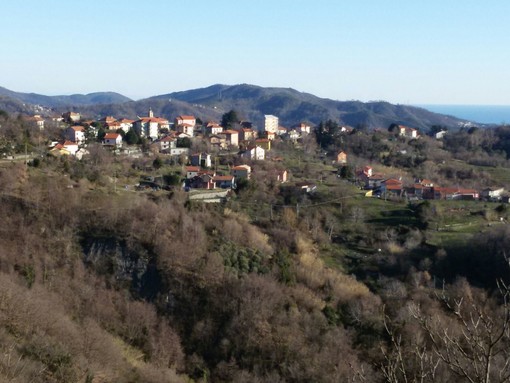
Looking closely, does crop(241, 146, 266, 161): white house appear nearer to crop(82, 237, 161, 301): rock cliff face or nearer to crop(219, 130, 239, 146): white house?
crop(219, 130, 239, 146): white house

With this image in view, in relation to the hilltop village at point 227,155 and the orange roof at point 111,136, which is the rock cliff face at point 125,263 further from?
the orange roof at point 111,136

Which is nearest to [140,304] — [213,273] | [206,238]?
[213,273]

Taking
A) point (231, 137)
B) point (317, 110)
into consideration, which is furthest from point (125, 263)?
point (317, 110)

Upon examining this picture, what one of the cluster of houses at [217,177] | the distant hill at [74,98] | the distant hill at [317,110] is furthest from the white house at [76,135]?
the distant hill at [74,98]

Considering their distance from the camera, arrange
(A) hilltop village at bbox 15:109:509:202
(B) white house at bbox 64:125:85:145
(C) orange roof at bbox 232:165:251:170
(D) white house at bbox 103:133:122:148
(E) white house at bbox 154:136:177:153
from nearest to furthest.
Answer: (A) hilltop village at bbox 15:109:509:202 < (C) orange roof at bbox 232:165:251:170 < (D) white house at bbox 103:133:122:148 < (B) white house at bbox 64:125:85:145 < (E) white house at bbox 154:136:177:153

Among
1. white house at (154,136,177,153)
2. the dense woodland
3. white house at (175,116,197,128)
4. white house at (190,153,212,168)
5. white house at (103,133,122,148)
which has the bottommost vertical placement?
the dense woodland

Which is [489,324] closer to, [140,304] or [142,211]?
[140,304]

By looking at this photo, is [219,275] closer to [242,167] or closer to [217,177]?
[217,177]

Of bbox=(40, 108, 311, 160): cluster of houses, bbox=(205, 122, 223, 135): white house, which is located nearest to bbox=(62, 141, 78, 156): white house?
bbox=(40, 108, 311, 160): cluster of houses
